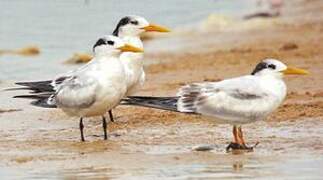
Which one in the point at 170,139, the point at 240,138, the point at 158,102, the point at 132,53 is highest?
the point at 132,53

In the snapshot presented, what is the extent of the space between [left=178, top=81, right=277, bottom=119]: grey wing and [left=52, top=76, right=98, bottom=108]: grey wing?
2.74ft

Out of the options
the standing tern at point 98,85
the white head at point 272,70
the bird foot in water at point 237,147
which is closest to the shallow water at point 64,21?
the standing tern at point 98,85

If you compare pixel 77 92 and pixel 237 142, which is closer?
pixel 237 142

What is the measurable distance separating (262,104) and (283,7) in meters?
13.2

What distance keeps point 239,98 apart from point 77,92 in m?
1.51

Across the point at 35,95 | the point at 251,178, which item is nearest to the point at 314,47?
the point at 35,95

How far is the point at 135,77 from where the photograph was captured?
10930 millimetres

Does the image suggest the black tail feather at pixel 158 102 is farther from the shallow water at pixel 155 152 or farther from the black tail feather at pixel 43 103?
the black tail feather at pixel 43 103

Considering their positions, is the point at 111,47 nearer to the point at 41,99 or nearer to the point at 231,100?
the point at 41,99

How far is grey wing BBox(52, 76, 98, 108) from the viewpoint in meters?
9.78

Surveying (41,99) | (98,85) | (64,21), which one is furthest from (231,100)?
(64,21)

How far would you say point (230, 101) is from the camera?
360 inches

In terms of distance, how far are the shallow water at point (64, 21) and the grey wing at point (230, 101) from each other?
5586 mm

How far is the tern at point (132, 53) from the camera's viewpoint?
35.7 feet
